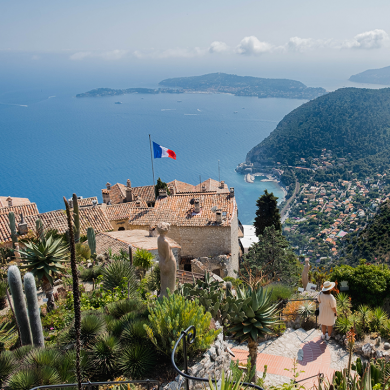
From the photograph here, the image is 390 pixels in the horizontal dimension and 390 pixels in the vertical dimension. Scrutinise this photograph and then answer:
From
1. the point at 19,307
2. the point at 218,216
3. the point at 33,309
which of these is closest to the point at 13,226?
the point at 218,216

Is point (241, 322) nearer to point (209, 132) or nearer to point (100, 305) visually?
point (100, 305)

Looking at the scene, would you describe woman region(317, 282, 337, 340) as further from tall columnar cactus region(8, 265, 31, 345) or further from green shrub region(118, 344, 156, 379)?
tall columnar cactus region(8, 265, 31, 345)

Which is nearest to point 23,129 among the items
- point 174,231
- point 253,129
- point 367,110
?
point 253,129

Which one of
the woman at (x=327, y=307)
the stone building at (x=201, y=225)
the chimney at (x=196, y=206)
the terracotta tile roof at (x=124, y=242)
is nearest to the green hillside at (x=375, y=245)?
the stone building at (x=201, y=225)

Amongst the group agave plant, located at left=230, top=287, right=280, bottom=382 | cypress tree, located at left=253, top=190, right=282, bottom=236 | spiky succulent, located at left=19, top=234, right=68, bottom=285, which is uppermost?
spiky succulent, located at left=19, top=234, right=68, bottom=285

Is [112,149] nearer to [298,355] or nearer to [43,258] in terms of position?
[43,258]

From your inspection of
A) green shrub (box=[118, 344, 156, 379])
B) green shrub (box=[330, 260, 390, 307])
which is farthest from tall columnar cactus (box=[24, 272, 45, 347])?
green shrub (box=[330, 260, 390, 307])
